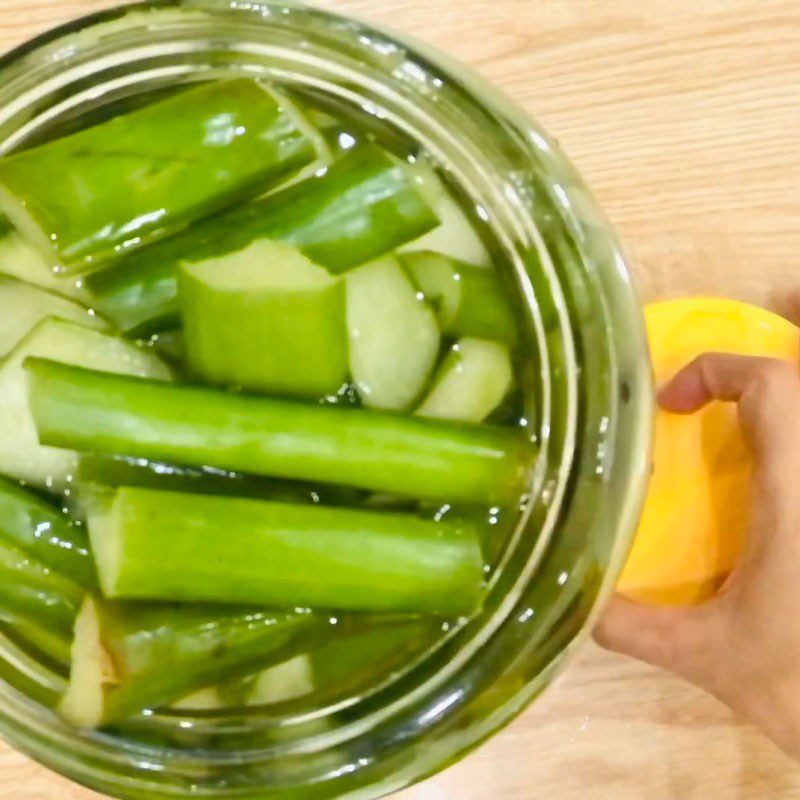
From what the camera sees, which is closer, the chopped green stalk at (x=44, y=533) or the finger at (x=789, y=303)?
the chopped green stalk at (x=44, y=533)

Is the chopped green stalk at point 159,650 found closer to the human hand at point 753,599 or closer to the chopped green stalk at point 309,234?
the chopped green stalk at point 309,234

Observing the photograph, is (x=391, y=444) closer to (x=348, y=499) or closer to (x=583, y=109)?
(x=348, y=499)

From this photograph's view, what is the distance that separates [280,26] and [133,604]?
0.26 m

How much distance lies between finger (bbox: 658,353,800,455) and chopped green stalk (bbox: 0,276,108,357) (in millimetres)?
355

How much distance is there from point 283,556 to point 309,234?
14cm

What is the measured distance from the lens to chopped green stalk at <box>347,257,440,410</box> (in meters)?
0.49

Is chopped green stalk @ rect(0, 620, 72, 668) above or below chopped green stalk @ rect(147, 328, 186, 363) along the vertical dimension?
below

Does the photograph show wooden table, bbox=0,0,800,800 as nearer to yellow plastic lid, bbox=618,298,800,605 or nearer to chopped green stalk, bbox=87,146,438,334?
yellow plastic lid, bbox=618,298,800,605

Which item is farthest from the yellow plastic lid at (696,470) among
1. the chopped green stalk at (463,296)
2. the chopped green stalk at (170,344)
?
the chopped green stalk at (170,344)

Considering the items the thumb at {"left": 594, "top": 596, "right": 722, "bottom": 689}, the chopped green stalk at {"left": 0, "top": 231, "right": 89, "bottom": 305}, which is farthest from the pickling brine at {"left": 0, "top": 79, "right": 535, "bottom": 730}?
the thumb at {"left": 594, "top": 596, "right": 722, "bottom": 689}

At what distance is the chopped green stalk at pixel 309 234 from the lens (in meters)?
0.48

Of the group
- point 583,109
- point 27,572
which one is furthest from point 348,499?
point 583,109

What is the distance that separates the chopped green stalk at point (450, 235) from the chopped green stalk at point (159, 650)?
0.18m

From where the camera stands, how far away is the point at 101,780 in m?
0.45
